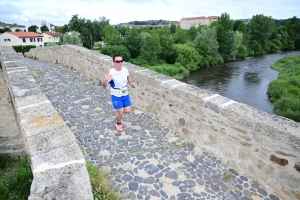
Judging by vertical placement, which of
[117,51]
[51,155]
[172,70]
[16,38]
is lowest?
[172,70]

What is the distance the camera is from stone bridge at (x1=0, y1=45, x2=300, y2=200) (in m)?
2.11

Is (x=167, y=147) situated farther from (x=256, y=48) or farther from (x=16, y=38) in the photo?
(x=16, y=38)

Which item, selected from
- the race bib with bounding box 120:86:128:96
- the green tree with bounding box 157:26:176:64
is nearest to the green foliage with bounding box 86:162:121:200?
the race bib with bounding box 120:86:128:96

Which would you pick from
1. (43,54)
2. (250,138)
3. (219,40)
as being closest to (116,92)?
(250,138)

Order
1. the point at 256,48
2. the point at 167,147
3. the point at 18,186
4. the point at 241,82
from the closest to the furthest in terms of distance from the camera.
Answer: the point at 18,186, the point at 167,147, the point at 241,82, the point at 256,48

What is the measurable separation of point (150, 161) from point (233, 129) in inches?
48.7

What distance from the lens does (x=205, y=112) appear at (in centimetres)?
326

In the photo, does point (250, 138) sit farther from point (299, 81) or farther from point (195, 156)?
point (299, 81)

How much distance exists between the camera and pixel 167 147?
11.5 ft

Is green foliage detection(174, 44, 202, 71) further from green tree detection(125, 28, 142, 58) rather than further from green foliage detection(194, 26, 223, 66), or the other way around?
green tree detection(125, 28, 142, 58)

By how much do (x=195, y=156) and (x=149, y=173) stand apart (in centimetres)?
Result: 80

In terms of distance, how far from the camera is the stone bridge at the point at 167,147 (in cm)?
211

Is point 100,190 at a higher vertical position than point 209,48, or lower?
lower

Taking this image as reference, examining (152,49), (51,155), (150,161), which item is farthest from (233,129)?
(152,49)
